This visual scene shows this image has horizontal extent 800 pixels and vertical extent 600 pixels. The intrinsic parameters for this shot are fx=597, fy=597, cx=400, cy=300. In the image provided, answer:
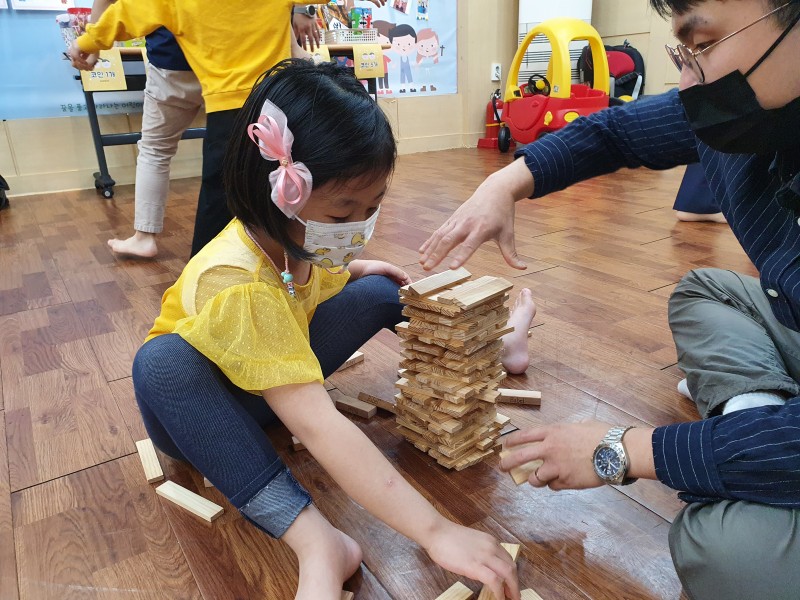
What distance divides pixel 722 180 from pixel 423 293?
0.48 m

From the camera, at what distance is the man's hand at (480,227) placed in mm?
889

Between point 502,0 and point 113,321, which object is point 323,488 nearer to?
point 113,321

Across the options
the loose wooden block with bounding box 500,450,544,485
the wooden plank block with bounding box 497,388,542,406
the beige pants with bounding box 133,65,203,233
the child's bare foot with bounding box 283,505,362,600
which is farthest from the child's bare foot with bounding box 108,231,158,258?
the loose wooden block with bounding box 500,450,544,485

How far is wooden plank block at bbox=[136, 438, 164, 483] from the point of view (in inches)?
38.3

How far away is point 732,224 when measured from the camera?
892mm

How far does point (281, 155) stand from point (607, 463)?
549mm

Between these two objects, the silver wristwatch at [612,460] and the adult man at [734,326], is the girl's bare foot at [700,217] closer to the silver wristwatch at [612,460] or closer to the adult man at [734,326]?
the adult man at [734,326]

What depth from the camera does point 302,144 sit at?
78 centimetres

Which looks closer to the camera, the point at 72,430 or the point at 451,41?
the point at 72,430

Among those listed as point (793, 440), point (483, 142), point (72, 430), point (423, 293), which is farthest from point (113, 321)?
point (483, 142)

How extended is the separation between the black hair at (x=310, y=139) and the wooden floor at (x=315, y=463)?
→ 43 centimetres

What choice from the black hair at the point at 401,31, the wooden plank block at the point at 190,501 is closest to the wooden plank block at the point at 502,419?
the wooden plank block at the point at 190,501

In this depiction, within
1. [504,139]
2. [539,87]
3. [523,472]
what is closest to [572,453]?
[523,472]

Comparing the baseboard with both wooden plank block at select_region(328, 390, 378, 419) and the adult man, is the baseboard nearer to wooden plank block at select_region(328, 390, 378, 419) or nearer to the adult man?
wooden plank block at select_region(328, 390, 378, 419)
